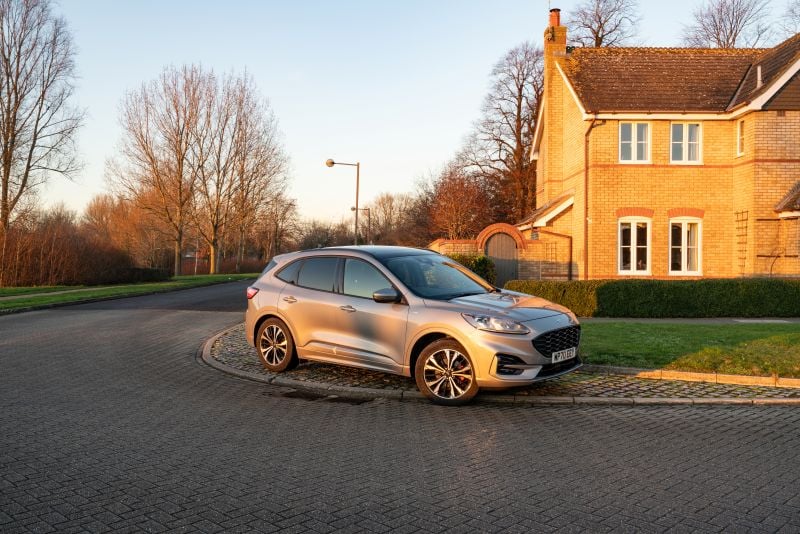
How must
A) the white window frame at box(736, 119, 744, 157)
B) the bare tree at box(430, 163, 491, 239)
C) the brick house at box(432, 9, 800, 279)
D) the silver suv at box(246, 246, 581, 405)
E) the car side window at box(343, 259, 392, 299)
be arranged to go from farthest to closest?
the bare tree at box(430, 163, 491, 239)
the white window frame at box(736, 119, 744, 157)
the brick house at box(432, 9, 800, 279)
the car side window at box(343, 259, 392, 299)
the silver suv at box(246, 246, 581, 405)

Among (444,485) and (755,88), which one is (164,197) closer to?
(755,88)

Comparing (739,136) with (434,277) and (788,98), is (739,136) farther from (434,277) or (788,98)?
(434,277)

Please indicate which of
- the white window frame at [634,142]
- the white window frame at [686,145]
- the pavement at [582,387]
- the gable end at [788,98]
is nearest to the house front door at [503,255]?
the white window frame at [634,142]

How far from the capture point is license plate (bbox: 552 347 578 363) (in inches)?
295

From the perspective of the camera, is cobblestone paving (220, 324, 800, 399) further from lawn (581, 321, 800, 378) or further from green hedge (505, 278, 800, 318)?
green hedge (505, 278, 800, 318)

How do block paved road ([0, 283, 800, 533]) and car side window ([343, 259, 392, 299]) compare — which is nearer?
block paved road ([0, 283, 800, 533])

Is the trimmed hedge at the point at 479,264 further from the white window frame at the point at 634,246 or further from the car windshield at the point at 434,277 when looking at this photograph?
the car windshield at the point at 434,277

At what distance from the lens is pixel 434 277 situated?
858 centimetres

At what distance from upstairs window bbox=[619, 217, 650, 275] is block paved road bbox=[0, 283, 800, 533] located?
1572cm

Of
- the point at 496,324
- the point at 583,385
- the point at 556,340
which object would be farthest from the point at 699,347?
the point at 496,324

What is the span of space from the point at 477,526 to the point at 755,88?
74.0 feet

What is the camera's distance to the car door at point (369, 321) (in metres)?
7.93

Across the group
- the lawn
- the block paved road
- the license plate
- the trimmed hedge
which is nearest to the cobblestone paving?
the license plate

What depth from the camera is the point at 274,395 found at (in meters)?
8.09
